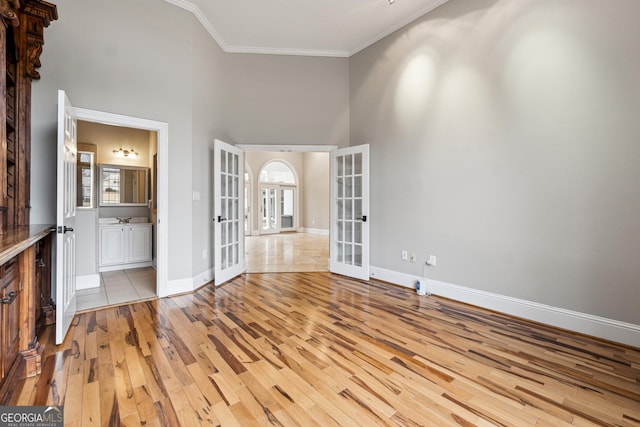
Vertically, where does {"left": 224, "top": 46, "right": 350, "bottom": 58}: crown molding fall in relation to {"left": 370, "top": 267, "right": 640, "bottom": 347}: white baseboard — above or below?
above

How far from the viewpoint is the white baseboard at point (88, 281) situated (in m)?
3.76

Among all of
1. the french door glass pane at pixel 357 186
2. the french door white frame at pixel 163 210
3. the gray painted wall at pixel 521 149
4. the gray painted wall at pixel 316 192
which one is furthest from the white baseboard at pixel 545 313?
the gray painted wall at pixel 316 192

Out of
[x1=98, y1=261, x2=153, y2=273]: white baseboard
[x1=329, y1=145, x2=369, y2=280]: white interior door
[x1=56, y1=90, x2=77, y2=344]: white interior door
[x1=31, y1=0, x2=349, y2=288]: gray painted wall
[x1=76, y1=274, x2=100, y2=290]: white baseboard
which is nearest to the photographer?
[x1=56, y1=90, x2=77, y2=344]: white interior door

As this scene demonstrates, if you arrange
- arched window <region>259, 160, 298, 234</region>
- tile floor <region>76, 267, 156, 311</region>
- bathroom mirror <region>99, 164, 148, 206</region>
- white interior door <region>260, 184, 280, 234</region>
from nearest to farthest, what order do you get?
tile floor <region>76, 267, 156, 311</region> < bathroom mirror <region>99, 164, 148, 206</region> < white interior door <region>260, 184, 280, 234</region> < arched window <region>259, 160, 298, 234</region>

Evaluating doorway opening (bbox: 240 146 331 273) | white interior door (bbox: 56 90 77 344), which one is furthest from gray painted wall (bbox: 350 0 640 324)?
doorway opening (bbox: 240 146 331 273)

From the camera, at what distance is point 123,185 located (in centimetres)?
521

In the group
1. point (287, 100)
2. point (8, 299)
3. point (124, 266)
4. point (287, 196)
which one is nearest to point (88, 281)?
point (124, 266)

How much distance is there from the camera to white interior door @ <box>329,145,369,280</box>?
14.3 ft

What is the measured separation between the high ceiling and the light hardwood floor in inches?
146

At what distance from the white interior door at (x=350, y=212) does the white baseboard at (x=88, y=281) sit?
336 centimetres

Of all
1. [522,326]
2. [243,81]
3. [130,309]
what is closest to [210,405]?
[130,309]

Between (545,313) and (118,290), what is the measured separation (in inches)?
192

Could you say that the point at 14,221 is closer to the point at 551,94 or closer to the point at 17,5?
the point at 17,5

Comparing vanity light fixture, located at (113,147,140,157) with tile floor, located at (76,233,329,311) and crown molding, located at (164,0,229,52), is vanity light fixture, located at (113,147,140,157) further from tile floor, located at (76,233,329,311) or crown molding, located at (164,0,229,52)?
crown molding, located at (164,0,229,52)
